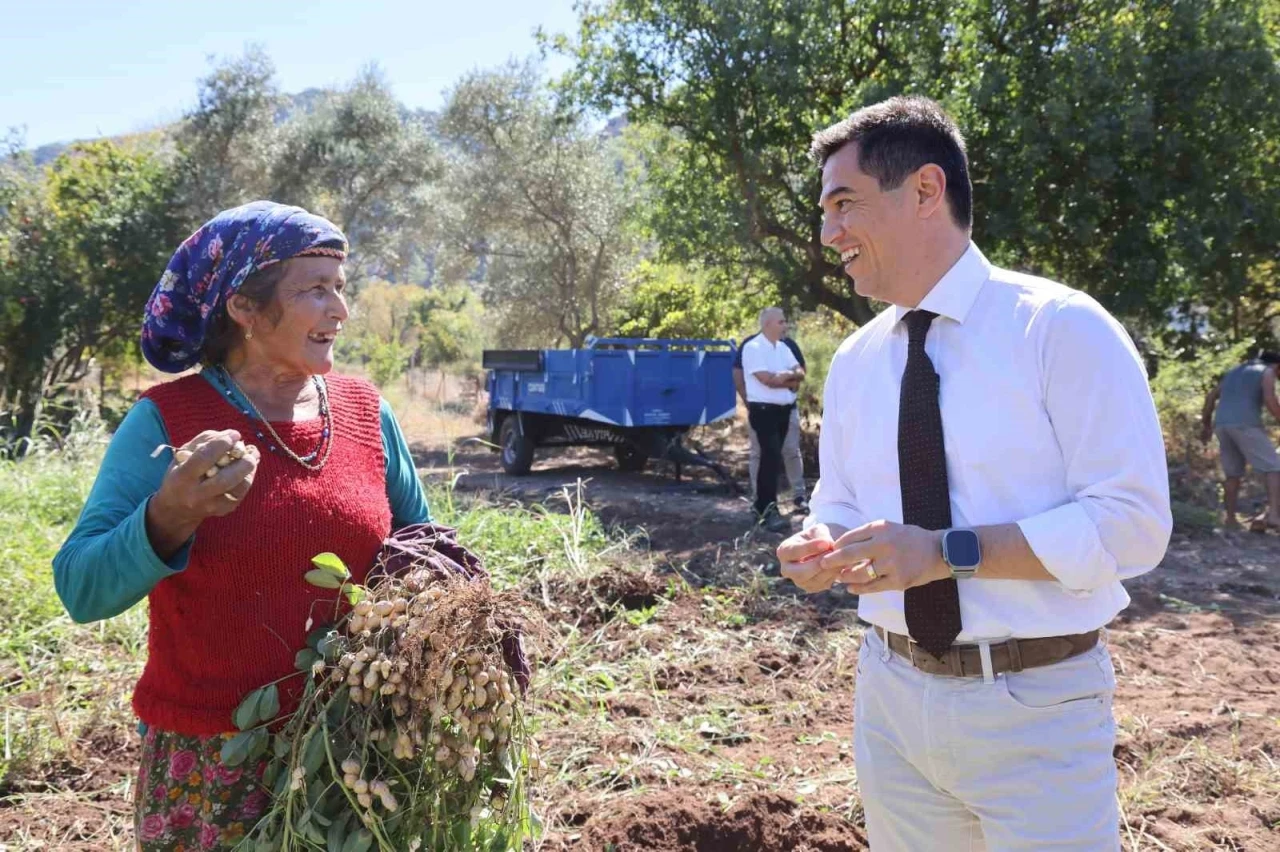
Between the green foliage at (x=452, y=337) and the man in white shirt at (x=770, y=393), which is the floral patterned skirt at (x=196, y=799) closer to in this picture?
the man in white shirt at (x=770, y=393)

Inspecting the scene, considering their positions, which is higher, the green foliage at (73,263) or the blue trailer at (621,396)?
the green foliage at (73,263)

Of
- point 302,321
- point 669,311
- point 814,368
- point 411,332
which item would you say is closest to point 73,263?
point 669,311

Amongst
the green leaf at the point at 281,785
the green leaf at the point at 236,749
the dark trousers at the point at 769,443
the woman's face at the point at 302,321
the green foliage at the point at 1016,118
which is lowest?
the dark trousers at the point at 769,443

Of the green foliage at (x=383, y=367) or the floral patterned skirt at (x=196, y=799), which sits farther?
the green foliage at (x=383, y=367)

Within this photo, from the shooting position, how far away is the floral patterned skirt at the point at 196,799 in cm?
179

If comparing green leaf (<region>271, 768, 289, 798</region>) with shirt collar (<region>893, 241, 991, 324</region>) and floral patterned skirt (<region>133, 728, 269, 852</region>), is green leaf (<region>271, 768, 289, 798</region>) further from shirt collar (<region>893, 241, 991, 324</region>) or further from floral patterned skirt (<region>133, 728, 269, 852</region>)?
shirt collar (<region>893, 241, 991, 324</region>)

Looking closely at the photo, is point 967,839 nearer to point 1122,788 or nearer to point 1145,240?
point 1122,788

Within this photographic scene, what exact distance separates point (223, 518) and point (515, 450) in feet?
34.8

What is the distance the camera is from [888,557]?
1.62 meters

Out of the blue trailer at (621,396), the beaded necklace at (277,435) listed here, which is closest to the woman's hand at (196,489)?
the beaded necklace at (277,435)

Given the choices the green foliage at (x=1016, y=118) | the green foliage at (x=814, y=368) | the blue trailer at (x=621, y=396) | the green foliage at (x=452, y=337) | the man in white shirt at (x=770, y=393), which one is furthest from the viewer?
the green foliage at (x=452, y=337)

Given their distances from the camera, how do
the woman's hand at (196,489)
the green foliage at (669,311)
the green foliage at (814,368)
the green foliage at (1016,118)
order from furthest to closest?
the green foliage at (669,311)
the green foliage at (814,368)
the green foliage at (1016,118)
the woman's hand at (196,489)

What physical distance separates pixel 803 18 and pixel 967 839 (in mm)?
10736

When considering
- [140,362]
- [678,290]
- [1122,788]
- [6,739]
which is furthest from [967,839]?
[140,362]
